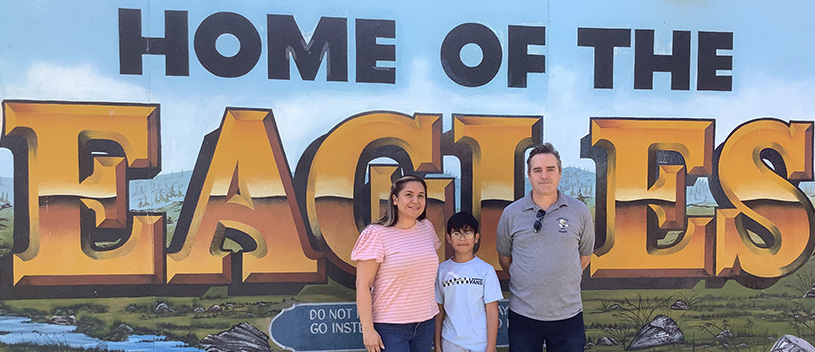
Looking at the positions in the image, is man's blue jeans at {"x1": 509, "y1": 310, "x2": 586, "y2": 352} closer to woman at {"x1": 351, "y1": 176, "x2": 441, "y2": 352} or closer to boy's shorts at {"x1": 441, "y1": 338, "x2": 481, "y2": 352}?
boy's shorts at {"x1": 441, "y1": 338, "x2": 481, "y2": 352}

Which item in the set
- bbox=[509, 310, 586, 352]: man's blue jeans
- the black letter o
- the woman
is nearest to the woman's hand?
the woman

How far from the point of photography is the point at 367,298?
2.54 m

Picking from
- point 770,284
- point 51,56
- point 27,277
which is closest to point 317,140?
point 51,56

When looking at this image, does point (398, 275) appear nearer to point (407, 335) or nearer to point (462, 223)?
point (407, 335)

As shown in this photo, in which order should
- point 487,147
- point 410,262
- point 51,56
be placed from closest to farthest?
point 410,262 < point 51,56 < point 487,147

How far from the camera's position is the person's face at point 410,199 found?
2615 millimetres

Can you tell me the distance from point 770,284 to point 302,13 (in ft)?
11.5

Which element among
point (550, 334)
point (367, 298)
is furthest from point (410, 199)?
point (550, 334)

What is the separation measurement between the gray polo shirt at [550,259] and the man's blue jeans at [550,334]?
0.04 m

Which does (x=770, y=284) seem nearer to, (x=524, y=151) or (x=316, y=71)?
(x=524, y=151)

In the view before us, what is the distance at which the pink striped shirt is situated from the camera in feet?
8.45

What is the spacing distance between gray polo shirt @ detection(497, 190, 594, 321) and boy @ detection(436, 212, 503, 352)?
5.9 inches

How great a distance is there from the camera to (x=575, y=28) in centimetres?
341

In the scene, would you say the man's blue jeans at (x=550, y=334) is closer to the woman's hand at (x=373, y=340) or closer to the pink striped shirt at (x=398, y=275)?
the pink striped shirt at (x=398, y=275)
